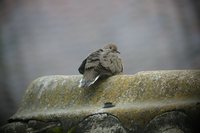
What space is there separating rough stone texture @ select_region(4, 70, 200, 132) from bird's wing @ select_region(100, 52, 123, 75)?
5.2 inches

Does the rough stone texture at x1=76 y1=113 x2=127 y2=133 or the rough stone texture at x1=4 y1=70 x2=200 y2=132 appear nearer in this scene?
the rough stone texture at x1=4 y1=70 x2=200 y2=132

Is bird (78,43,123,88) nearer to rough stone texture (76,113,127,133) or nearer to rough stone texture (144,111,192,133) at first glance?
rough stone texture (76,113,127,133)

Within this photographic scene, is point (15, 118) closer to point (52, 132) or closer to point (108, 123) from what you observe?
point (52, 132)

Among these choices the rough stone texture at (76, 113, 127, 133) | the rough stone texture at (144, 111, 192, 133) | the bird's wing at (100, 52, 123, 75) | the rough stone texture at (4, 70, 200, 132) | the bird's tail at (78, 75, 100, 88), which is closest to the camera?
the rough stone texture at (144, 111, 192, 133)

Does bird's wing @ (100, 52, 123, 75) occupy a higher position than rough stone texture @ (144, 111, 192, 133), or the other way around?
bird's wing @ (100, 52, 123, 75)

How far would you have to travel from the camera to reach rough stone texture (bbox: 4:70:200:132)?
3783mm

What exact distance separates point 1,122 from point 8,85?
949mm

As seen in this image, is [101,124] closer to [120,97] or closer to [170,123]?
[120,97]

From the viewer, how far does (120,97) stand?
4246 millimetres

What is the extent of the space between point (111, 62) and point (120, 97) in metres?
0.62

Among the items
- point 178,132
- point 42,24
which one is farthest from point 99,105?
point 42,24

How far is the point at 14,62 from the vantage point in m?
6.67

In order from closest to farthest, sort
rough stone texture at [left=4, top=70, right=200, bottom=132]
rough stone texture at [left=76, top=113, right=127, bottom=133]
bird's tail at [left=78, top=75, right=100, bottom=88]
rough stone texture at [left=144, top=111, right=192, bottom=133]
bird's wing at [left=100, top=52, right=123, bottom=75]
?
rough stone texture at [left=144, top=111, right=192, bottom=133] → rough stone texture at [left=4, top=70, right=200, bottom=132] → rough stone texture at [left=76, top=113, right=127, bottom=133] → bird's tail at [left=78, top=75, right=100, bottom=88] → bird's wing at [left=100, top=52, right=123, bottom=75]

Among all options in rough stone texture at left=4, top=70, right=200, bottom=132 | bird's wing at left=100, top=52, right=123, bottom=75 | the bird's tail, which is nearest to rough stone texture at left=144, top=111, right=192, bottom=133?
rough stone texture at left=4, top=70, right=200, bottom=132
